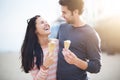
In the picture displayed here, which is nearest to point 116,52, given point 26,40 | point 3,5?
point 26,40

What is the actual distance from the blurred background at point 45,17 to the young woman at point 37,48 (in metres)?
0.10

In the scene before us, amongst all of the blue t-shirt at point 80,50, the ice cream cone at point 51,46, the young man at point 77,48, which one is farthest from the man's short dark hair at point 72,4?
the ice cream cone at point 51,46

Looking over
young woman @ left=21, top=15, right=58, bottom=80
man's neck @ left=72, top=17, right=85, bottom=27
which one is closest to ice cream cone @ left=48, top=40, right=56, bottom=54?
young woman @ left=21, top=15, right=58, bottom=80

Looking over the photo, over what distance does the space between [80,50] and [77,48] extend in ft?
0.06

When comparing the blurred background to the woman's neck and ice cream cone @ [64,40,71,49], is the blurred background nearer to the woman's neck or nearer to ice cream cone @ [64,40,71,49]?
the woman's neck

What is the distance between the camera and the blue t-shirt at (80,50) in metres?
1.54

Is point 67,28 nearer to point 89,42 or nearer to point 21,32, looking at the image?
point 89,42

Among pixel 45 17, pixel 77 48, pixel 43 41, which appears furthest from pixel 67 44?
pixel 45 17

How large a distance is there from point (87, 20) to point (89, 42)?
0.25m

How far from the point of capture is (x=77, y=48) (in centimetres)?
156

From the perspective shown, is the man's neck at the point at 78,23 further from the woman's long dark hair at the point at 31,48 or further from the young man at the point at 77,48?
the woman's long dark hair at the point at 31,48

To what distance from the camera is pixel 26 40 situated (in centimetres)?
166

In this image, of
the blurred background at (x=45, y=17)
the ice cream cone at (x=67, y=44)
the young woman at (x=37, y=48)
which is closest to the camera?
the ice cream cone at (x=67, y=44)

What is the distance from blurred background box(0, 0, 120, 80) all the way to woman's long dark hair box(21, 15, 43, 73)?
0.34ft
